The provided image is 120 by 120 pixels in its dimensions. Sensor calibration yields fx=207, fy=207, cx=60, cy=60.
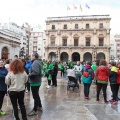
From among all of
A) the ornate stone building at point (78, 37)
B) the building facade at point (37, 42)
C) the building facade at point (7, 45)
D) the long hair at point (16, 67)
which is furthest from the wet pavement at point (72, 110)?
the building facade at point (37, 42)

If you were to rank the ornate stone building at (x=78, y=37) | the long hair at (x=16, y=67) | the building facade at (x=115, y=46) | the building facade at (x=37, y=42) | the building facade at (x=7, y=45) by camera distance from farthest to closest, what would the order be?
the building facade at (x=37, y=42), the building facade at (x=115, y=46), the ornate stone building at (x=78, y=37), the building facade at (x=7, y=45), the long hair at (x=16, y=67)

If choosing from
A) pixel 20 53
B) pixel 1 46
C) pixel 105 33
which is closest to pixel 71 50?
pixel 105 33

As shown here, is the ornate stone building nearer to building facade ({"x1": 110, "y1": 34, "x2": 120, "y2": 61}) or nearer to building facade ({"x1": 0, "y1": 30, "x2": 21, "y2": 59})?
building facade ({"x1": 0, "y1": 30, "x2": 21, "y2": 59})

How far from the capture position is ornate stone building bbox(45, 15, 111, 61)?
4966 cm

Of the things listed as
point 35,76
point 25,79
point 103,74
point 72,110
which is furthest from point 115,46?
point 25,79

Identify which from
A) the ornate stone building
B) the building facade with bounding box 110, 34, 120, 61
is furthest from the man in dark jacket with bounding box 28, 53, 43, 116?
the building facade with bounding box 110, 34, 120, 61

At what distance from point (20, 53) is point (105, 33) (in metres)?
22.6

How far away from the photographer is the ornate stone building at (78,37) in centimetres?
4966

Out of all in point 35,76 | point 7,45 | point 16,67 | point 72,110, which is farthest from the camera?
point 7,45

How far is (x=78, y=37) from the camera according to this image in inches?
1998

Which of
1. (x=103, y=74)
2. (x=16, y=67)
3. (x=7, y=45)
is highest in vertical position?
(x=7, y=45)

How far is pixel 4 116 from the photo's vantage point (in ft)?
19.8

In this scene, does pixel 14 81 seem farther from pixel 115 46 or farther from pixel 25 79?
pixel 115 46

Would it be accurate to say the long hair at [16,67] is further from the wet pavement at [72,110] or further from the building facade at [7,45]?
the building facade at [7,45]
